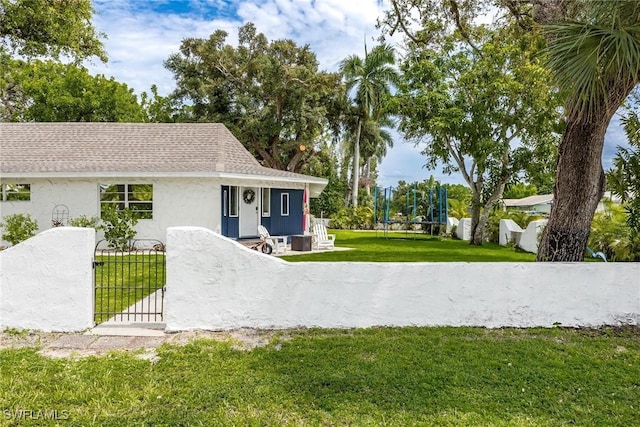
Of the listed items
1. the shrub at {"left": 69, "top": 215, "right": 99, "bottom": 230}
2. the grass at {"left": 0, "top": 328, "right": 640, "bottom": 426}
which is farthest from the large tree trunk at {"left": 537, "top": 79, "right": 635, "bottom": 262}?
the shrub at {"left": 69, "top": 215, "right": 99, "bottom": 230}

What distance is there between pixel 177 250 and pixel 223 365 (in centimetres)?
191

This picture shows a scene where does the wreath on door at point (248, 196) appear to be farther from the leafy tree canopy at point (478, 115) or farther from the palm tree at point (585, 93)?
the palm tree at point (585, 93)

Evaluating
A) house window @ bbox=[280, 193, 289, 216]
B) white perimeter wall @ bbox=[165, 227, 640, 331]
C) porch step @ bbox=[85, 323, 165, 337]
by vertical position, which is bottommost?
porch step @ bbox=[85, 323, 165, 337]

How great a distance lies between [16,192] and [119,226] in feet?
16.2

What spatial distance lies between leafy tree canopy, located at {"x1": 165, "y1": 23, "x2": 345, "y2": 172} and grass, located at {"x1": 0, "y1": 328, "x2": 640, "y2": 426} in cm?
2800

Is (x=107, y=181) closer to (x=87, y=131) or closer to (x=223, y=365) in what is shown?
(x=87, y=131)

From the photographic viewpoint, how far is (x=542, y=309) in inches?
253

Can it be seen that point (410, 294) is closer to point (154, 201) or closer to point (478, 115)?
point (154, 201)

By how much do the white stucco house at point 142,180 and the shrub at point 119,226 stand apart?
2.99ft

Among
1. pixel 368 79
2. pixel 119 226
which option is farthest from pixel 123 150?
pixel 368 79

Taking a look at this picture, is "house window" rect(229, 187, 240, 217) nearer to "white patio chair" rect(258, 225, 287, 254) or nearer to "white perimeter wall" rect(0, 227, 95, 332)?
"white patio chair" rect(258, 225, 287, 254)

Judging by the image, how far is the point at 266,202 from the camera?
18328 millimetres

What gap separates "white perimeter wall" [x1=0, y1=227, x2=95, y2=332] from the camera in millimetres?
6031

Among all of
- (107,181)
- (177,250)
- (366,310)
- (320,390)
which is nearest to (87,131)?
(107,181)
